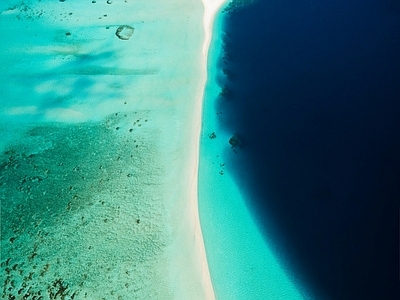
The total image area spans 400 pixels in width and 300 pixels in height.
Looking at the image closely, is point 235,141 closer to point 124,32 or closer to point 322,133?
point 322,133

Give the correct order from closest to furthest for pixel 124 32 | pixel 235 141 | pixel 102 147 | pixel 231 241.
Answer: pixel 231 241, pixel 102 147, pixel 235 141, pixel 124 32

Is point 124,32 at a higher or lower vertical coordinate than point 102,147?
higher

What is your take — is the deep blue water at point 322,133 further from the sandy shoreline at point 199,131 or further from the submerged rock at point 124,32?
the submerged rock at point 124,32

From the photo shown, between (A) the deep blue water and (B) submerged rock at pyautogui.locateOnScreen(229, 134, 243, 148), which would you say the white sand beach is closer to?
(B) submerged rock at pyautogui.locateOnScreen(229, 134, 243, 148)

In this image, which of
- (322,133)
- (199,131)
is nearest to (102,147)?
(199,131)

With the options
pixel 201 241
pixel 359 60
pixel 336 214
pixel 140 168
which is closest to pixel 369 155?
pixel 336 214

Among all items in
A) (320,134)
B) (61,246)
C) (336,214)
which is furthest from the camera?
(320,134)

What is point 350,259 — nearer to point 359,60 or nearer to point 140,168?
point 140,168
